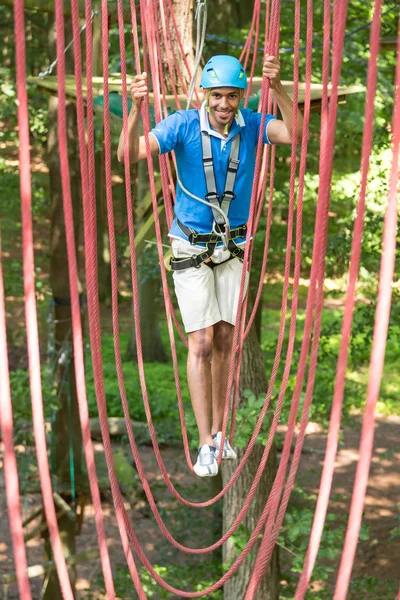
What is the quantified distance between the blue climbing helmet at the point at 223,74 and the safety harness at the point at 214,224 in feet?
0.59

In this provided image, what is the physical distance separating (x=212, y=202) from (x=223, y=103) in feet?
1.11

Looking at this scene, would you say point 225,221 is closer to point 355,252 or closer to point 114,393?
point 355,252

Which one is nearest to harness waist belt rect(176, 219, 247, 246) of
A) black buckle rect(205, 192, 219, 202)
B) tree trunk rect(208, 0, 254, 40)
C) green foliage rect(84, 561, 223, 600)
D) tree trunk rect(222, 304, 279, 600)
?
black buckle rect(205, 192, 219, 202)

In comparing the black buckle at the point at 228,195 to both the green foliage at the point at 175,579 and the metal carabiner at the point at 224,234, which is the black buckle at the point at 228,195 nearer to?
the metal carabiner at the point at 224,234

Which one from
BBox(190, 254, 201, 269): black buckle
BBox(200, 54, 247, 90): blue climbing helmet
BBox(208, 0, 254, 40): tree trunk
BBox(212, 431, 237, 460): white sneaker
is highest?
BBox(208, 0, 254, 40): tree trunk

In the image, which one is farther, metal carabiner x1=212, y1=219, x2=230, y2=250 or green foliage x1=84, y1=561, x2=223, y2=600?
green foliage x1=84, y1=561, x2=223, y2=600

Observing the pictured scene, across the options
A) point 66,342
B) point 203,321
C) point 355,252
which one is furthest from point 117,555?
point 355,252

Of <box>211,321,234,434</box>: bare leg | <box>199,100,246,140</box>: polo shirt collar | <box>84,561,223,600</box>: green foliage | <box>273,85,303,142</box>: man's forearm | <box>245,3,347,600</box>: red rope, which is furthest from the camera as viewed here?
<box>84,561,223,600</box>: green foliage

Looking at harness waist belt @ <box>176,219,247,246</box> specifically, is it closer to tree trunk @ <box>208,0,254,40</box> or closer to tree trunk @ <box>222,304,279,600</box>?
tree trunk @ <box>222,304,279,600</box>

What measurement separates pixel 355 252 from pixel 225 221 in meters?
1.45

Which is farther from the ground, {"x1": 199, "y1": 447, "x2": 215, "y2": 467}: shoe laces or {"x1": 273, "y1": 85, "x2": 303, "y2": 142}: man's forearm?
{"x1": 273, "y1": 85, "x2": 303, "y2": 142}: man's forearm

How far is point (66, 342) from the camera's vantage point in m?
7.89

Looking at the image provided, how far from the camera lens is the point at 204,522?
7.40 meters

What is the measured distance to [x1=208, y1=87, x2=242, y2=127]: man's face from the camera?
9.25 ft
